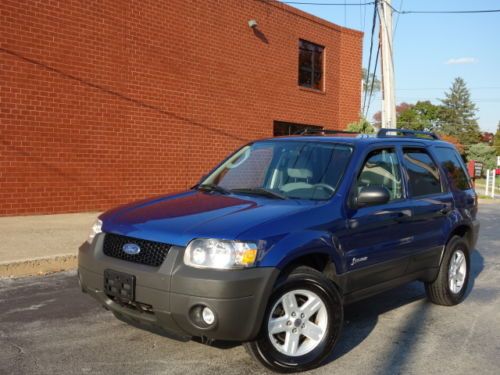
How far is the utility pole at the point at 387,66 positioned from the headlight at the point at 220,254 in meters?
12.7

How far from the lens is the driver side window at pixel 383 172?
4.65 metres

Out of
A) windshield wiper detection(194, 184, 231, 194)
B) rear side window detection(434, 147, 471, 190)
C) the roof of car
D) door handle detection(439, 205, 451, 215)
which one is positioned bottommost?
door handle detection(439, 205, 451, 215)

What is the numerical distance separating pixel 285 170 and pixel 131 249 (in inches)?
66.0

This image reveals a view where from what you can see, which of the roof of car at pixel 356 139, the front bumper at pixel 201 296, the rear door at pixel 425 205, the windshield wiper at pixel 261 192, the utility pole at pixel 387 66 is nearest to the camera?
the front bumper at pixel 201 296

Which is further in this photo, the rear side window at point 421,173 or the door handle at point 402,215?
the rear side window at point 421,173

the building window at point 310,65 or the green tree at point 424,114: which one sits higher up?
the green tree at point 424,114

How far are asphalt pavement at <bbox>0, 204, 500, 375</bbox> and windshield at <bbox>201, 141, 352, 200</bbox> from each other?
131 cm

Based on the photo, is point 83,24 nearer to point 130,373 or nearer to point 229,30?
point 229,30

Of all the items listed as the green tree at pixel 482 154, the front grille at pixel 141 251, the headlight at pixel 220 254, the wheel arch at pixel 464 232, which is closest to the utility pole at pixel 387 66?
the wheel arch at pixel 464 232

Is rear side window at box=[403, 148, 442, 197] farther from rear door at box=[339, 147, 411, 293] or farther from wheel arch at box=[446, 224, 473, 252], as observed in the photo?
wheel arch at box=[446, 224, 473, 252]

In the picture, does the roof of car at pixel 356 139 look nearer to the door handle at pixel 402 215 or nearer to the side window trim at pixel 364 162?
the side window trim at pixel 364 162

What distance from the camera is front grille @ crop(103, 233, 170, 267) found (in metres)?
3.62

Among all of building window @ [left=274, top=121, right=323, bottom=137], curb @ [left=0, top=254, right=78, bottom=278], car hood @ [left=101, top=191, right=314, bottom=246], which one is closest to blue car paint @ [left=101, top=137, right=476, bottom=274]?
car hood @ [left=101, top=191, right=314, bottom=246]

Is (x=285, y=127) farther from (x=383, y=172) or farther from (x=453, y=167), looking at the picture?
(x=383, y=172)
